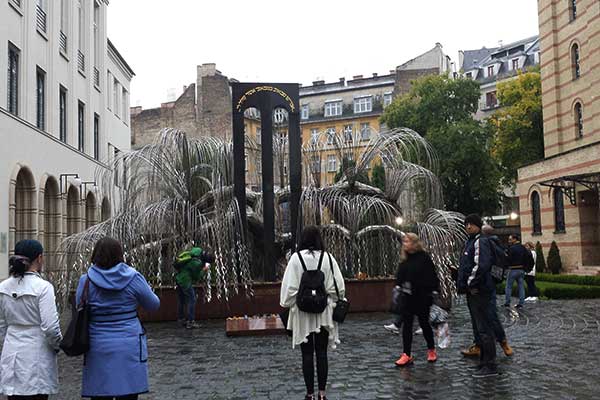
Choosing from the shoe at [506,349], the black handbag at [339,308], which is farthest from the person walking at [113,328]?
the shoe at [506,349]

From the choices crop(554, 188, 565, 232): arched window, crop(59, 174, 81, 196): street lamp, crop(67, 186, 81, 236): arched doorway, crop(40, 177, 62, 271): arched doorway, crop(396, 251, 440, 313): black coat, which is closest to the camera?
crop(396, 251, 440, 313): black coat

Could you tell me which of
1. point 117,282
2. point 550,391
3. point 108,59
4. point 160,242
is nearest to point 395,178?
point 160,242

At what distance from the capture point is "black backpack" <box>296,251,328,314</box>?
21.7 feet

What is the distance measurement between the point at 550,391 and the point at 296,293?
3041 mm

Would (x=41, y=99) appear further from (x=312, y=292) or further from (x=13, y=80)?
(x=312, y=292)

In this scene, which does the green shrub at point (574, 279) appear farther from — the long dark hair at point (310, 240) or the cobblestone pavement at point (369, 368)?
the long dark hair at point (310, 240)

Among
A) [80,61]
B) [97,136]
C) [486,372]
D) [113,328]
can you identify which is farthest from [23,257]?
[97,136]

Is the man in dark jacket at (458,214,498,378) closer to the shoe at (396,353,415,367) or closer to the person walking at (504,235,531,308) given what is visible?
the shoe at (396,353,415,367)

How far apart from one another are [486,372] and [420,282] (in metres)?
1.41

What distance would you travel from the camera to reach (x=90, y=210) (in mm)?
30781

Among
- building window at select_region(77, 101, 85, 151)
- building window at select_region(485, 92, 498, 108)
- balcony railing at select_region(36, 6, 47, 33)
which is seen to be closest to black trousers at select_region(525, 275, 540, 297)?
balcony railing at select_region(36, 6, 47, 33)

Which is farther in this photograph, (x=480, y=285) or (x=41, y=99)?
(x=41, y=99)

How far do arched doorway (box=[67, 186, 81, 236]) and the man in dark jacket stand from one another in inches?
869

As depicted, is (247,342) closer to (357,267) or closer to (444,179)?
(357,267)
